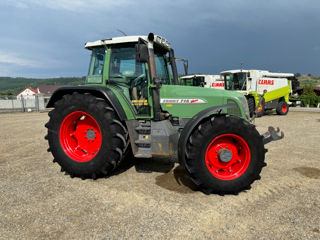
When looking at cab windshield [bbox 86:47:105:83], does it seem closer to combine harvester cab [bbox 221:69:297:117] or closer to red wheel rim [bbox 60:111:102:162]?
red wheel rim [bbox 60:111:102:162]

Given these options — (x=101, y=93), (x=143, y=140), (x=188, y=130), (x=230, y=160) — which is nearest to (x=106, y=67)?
(x=101, y=93)

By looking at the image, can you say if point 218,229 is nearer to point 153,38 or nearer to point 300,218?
point 300,218

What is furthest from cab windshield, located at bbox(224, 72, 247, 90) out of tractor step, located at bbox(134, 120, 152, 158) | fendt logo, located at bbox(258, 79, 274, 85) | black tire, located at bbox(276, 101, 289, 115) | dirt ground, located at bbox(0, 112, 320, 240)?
tractor step, located at bbox(134, 120, 152, 158)

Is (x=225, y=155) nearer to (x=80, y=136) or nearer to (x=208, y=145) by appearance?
(x=208, y=145)

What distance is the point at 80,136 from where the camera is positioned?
13.2ft

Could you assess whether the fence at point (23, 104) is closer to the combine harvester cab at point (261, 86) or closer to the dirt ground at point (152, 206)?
the combine harvester cab at point (261, 86)

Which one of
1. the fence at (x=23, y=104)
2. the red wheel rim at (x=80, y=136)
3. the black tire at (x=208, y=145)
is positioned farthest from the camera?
the fence at (x=23, y=104)

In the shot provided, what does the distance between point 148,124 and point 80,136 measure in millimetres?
1311

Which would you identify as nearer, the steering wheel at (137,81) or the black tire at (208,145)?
the black tire at (208,145)

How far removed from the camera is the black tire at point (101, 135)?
138 inches

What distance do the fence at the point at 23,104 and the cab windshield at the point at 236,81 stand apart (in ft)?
53.6

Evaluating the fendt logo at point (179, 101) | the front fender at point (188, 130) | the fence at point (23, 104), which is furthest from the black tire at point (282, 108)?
the fence at point (23, 104)

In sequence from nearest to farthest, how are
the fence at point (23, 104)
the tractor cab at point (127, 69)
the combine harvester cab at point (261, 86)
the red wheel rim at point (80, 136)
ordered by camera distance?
the tractor cab at point (127, 69) → the red wheel rim at point (80, 136) → the combine harvester cab at point (261, 86) → the fence at point (23, 104)

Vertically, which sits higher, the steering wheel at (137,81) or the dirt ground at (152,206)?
the steering wheel at (137,81)
